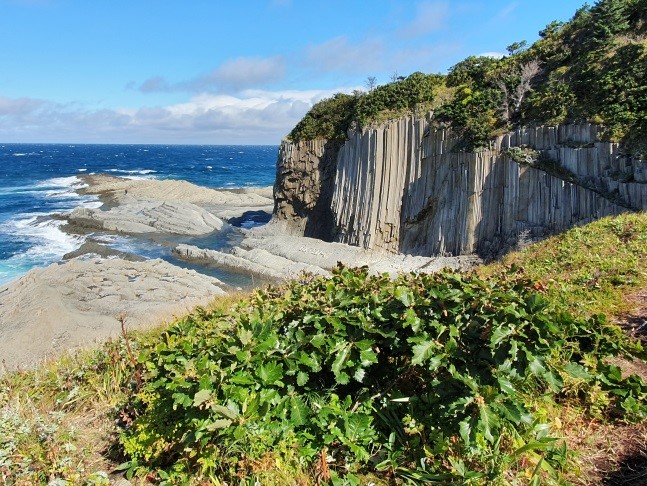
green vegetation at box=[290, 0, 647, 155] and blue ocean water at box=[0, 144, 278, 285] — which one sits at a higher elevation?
green vegetation at box=[290, 0, 647, 155]

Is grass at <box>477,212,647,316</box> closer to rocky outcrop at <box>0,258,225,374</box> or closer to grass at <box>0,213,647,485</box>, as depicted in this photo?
grass at <box>0,213,647,485</box>

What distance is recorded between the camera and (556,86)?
20.2 m

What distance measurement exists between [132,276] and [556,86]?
75.1 feet

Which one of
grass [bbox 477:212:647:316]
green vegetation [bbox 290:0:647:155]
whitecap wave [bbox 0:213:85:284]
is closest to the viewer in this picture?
grass [bbox 477:212:647:316]

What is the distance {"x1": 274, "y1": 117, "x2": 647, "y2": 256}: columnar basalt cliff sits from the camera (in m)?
17.3

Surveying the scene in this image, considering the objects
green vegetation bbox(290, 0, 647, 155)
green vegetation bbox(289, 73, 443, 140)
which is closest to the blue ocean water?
green vegetation bbox(289, 73, 443, 140)

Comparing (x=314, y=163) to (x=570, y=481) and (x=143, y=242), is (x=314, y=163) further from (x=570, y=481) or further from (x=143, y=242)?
(x=570, y=481)

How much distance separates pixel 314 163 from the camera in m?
33.4

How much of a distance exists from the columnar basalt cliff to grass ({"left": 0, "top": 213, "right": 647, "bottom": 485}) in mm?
10993

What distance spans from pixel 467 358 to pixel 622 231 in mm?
7975

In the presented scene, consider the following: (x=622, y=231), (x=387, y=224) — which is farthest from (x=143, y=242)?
(x=622, y=231)

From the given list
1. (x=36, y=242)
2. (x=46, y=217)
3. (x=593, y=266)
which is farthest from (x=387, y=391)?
(x=46, y=217)

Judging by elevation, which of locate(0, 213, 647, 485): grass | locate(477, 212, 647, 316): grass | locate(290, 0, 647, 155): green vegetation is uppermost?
locate(290, 0, 647, 155): green vegetation

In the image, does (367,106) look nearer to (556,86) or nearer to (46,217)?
(556,86)
